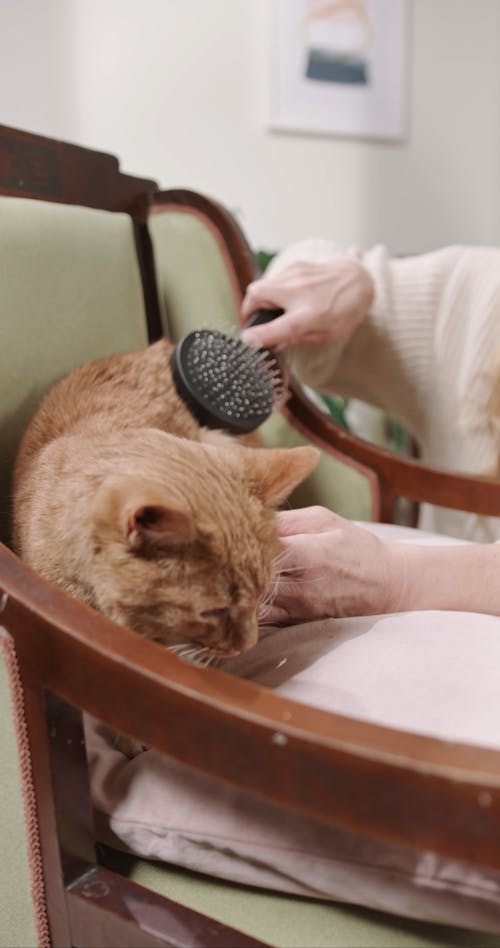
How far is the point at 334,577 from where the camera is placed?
78cm

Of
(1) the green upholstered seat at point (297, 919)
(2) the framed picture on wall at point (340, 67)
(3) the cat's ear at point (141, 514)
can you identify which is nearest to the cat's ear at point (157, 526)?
(3) the cat's ear at point (141, 514)

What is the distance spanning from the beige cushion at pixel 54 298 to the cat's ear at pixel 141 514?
1.06 ft

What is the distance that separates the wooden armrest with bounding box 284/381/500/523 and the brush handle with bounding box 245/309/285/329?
0.14m

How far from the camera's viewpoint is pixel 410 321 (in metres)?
1.35

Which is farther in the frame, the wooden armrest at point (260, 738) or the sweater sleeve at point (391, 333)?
the sweater sleeve at point (391, 333)

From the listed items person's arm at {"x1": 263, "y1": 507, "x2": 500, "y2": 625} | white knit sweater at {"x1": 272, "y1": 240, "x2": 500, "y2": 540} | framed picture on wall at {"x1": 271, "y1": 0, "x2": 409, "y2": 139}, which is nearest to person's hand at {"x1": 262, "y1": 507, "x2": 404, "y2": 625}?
person's arm at {"x1": 263, "y1": 507, "x2": 500, "y2": 625}

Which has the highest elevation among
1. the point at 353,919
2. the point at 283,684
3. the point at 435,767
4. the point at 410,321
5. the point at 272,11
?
the point at 272,11

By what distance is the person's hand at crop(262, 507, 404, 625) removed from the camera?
0.78 meters

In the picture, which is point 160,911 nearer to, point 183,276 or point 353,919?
point 353,919

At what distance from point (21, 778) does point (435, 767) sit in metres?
0.36

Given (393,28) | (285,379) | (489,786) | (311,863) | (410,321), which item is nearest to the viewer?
(489,786)

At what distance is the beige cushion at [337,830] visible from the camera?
53 cm

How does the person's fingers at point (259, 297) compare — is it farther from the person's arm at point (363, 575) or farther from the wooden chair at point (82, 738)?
the person's arm at point (363, 575)

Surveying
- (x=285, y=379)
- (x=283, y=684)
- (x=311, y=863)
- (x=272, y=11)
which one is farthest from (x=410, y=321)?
(x=272, y=11)
